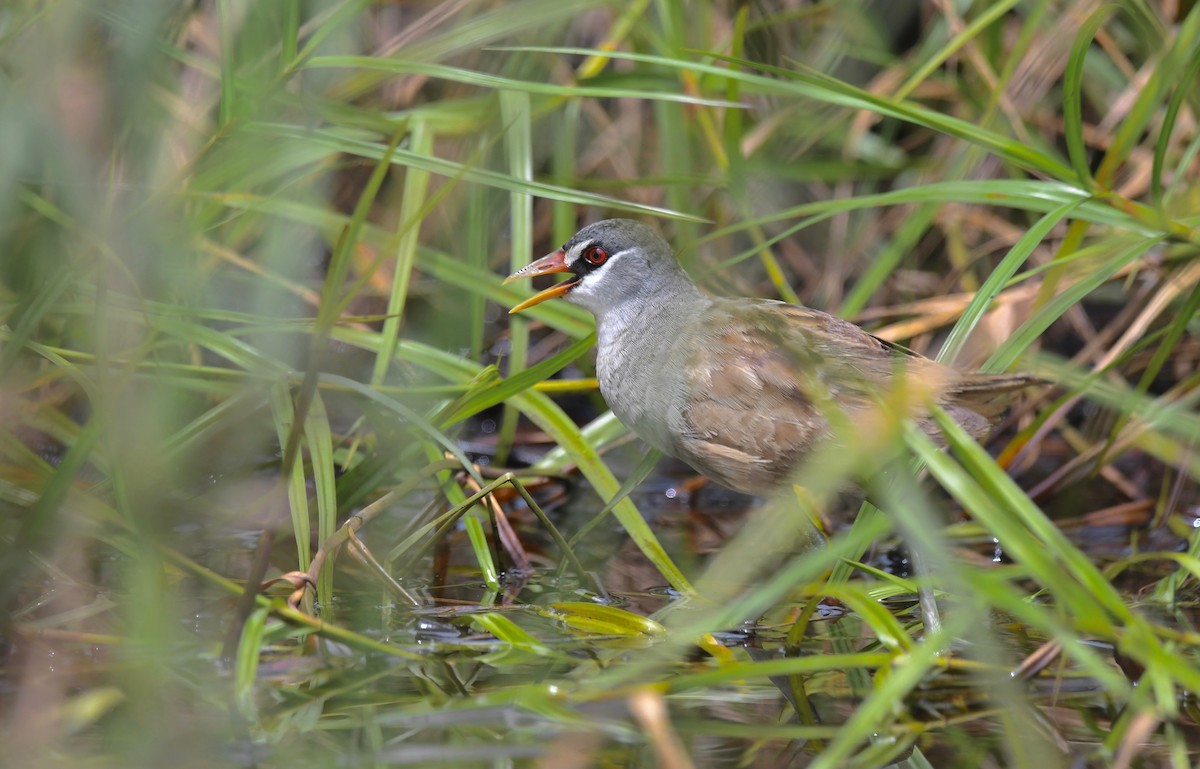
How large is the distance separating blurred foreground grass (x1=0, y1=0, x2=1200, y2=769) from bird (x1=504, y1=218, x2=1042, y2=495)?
0.16 meters

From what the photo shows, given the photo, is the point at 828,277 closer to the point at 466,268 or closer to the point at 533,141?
the point at 533,141

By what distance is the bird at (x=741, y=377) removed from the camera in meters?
2.90

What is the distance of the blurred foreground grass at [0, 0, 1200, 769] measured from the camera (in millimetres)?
2201

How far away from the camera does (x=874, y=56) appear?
4555 mm

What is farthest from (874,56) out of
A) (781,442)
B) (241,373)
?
(241,373)

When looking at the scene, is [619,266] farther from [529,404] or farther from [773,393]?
[773,393]

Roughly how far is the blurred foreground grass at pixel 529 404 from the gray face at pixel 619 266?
197 millimetres

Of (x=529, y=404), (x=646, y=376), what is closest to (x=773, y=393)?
(x=646, y=376)

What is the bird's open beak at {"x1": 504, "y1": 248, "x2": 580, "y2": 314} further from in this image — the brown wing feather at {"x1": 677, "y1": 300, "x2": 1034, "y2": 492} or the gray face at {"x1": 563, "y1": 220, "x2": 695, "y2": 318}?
the brown wing feather at {"x1": 677, "y1": 300, "x2": 1034, "y2": 492}

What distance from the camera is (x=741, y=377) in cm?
307

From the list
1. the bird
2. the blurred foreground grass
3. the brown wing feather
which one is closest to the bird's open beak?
the bird

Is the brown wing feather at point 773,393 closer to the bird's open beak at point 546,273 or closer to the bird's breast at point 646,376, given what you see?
the bird's breast at point 646,376

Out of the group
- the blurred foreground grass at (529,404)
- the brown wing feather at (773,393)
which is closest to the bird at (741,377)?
the brown wing feather at (773,393)

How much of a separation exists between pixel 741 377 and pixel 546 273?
74cm
